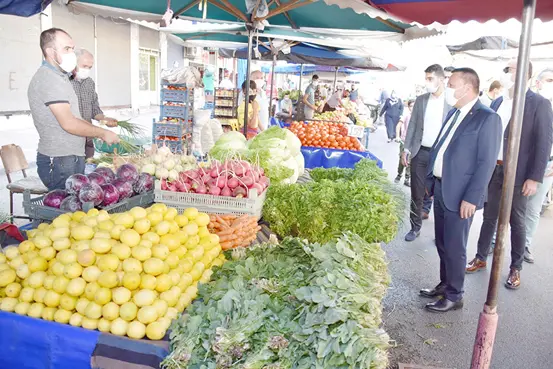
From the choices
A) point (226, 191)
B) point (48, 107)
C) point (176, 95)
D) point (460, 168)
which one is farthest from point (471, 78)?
point (176, 95)

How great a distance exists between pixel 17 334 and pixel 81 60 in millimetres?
3332

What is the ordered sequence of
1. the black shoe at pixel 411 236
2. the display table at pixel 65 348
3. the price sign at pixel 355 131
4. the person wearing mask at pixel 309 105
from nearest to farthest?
the display table at pixel 65 348 < the black shoe at pixel 411 236 < the price sign at pixel 355 131 < the person wearing mask at pixel 309 105

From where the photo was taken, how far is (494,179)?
4.70 metres

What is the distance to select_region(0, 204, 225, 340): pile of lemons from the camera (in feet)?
6.92

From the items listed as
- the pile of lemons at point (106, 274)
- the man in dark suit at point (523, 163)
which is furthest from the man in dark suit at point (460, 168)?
the pile of lemons at point (106, 274)

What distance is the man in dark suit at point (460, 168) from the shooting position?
3.59 meters

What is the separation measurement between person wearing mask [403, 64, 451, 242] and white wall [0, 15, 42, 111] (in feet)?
31.5

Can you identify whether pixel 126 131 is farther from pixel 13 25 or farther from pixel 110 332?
pixel 13 25

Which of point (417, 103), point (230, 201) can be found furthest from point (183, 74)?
point (230, 201)

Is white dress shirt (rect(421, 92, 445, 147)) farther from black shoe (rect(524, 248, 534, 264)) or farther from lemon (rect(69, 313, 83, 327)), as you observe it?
lemon (rect(69, 313, 83, 327))

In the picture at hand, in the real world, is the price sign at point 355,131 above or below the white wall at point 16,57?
below

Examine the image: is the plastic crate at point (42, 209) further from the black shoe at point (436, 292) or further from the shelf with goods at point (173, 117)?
the shelf with goods at point (173, 117)

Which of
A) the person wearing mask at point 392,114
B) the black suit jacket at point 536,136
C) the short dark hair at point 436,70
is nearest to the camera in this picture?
the black suit jacket at point 536,136

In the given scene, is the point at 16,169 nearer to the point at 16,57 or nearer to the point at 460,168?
the point at 460,168
